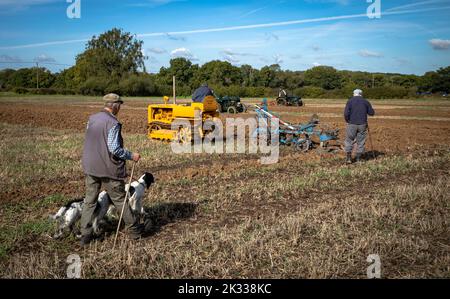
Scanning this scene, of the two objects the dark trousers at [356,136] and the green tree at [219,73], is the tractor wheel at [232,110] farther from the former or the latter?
the green tree at [219,73]

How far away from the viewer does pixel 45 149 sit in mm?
12828

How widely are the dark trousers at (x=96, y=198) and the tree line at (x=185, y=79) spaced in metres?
56.3

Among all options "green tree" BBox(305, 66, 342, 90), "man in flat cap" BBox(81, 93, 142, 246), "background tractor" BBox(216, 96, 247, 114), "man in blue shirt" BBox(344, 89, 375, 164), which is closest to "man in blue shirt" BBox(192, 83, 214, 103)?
"man in blue shirt" BBox(344, 89, 375, 164)

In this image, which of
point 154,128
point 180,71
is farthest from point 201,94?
point 180,71

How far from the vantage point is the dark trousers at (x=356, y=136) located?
1108 cm

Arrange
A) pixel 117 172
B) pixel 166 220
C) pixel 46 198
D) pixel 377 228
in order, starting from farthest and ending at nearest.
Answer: pixel 46 198, pixel 166 220, pixel 377 228, pixel 117 172

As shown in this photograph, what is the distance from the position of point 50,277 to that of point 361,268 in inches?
132

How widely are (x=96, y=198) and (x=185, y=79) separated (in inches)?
3145

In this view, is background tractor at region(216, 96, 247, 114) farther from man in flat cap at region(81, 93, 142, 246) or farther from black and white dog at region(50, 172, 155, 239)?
man in flat cap at region(81, 93, 142, 246)

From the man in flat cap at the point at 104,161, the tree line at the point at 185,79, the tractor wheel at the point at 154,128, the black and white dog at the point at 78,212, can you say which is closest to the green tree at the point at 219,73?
the tree line at the point at 185,79

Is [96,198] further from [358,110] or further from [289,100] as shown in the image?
[289,100]

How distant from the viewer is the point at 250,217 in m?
6.59
